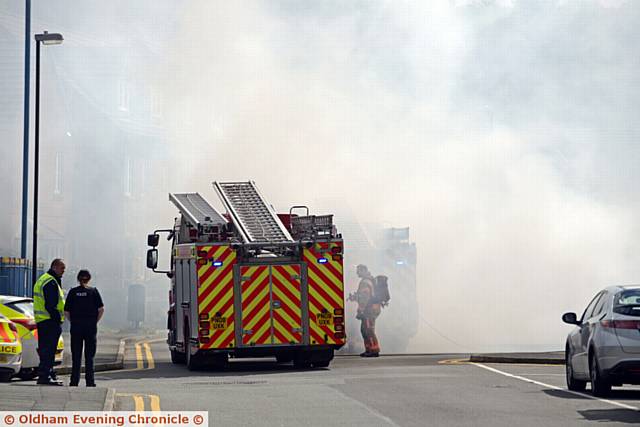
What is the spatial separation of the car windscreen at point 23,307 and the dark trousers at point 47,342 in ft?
8.32

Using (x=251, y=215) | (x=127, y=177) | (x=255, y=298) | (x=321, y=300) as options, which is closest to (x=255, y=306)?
(x=255, y=298)

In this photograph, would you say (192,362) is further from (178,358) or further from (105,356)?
(105,356)

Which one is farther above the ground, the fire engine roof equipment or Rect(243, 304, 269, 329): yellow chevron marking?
the fire engine roof equipment

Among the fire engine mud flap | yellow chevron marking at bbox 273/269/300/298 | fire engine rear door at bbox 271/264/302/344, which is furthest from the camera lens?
the fire engine mud flap

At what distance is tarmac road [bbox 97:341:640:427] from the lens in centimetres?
1266

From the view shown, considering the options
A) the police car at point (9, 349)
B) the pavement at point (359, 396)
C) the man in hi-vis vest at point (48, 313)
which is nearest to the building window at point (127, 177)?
the pavement at point (359, 396)

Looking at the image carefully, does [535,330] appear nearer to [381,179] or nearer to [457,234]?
[457,234]

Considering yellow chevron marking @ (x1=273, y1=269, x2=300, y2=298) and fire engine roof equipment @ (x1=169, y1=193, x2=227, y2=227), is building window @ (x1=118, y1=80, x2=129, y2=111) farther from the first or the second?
yellow chevron marking @ (x1=273, y1=269, x2=300, y2=298)

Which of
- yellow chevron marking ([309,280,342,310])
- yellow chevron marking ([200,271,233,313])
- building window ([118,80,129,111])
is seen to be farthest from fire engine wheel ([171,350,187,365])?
building window ([118,80,129,111])

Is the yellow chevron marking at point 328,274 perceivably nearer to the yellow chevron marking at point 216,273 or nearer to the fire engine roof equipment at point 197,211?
the yellow chevron marking at point 216,273

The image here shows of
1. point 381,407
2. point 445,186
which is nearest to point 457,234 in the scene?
point 445,186

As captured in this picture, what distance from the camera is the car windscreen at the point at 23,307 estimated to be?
18.9 m

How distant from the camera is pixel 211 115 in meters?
42.4

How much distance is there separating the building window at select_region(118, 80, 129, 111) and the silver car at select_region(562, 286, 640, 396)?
37.0 meters
